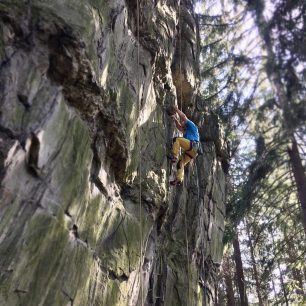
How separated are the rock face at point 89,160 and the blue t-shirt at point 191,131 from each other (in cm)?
67

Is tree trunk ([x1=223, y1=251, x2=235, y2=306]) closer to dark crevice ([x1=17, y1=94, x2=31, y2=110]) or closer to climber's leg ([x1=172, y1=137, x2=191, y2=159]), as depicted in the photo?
climber's leg ([x1=172, y1=137, x2=191, y2=159])

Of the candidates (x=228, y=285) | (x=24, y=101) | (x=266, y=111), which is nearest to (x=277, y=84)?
(x=266, y=111)

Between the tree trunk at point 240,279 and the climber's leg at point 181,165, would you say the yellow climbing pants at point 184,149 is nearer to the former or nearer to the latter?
the climber's leg at point 181,165

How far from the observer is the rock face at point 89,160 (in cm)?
536

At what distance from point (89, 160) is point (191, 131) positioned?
4.00 m

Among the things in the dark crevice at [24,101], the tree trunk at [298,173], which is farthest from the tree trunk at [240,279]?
the dark crevice at [24,101]

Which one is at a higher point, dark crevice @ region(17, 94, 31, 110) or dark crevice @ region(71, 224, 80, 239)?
dark crevice @ region(17, 94, 31, 110)

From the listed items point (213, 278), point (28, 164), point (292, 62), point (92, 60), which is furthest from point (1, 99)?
point (213, 278)

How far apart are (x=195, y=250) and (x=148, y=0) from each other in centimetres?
688

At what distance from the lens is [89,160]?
6.84 meters

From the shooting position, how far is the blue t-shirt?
10.2 m

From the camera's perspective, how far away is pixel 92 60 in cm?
675

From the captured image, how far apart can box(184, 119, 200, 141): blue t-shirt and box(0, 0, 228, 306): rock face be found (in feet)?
2.19

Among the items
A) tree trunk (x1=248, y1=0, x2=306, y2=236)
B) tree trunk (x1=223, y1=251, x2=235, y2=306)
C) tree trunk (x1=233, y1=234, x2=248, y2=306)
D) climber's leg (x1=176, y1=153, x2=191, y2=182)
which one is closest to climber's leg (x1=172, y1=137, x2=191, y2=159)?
climber's leg (x1=176, y1=153, x2=191, y2=182)
